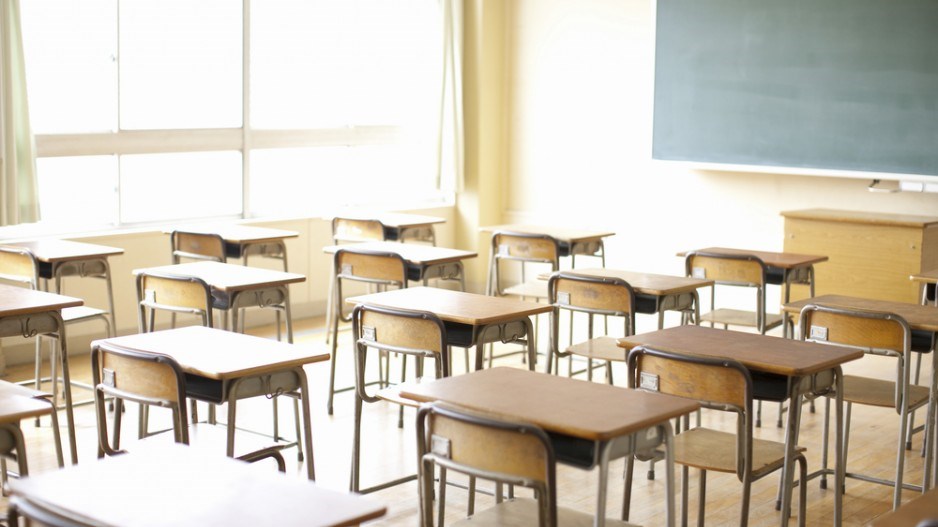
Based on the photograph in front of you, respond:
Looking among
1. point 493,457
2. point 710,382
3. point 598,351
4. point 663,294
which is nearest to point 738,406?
point 710,382

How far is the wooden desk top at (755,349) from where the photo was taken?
3546 mm

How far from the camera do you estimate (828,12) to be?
762 centimetres

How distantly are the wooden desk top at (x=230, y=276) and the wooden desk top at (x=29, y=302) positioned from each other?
56cm

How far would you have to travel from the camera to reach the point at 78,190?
728 cm

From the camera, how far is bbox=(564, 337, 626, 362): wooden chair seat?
503 cm

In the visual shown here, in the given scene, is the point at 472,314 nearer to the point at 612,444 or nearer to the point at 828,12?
the point at 612,444

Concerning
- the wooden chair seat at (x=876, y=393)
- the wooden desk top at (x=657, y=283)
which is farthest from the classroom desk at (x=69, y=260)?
the wooden chair seat at (x=876, y=393)

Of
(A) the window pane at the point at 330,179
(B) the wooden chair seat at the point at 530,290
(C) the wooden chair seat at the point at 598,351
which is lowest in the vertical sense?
(C) the wooden chair seat at the point at 598,351

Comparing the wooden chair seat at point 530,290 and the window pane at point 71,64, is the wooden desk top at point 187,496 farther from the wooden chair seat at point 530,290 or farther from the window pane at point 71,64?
the window pane at point 71,64

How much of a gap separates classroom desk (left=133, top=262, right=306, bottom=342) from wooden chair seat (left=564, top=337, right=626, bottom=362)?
4.09ft

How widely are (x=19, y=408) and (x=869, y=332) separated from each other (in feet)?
9.59

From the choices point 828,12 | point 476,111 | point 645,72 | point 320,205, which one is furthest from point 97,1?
point 828,12

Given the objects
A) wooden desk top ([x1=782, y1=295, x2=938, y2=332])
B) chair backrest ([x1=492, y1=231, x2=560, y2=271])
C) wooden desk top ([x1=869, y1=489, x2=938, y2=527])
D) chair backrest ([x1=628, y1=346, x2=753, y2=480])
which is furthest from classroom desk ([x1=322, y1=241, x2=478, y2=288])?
wooden desk top ([x1=869, y1=489, x2=938, y2=527])

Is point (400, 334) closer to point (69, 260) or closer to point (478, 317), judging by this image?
point (478, 317)
